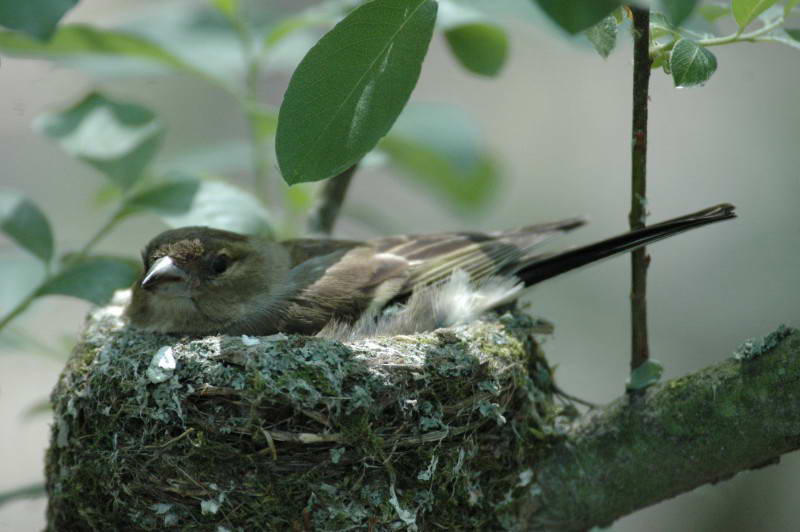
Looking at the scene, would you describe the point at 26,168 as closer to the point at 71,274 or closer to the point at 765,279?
the point at 71,274

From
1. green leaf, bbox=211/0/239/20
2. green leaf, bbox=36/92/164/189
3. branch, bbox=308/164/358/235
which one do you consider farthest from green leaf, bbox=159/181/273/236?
green leaf, bbox=211/0/239/20

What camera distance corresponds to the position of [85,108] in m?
3.34

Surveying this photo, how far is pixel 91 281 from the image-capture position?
3.03 m

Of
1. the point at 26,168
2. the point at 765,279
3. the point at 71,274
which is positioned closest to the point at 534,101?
the point at 765,279

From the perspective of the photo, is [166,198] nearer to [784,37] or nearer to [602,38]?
[602,38]

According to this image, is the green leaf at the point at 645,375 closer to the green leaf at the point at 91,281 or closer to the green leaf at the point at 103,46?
the green leaf at the point at 91,281

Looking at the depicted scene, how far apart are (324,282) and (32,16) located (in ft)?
6.04

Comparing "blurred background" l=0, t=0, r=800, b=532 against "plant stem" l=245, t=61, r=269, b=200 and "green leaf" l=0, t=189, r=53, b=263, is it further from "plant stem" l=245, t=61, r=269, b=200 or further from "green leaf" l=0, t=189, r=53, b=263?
"green leaf" l=0, t=189, r=53, b=263

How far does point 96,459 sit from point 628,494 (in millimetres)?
1642

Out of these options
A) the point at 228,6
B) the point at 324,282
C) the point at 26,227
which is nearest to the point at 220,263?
the point at 324,282

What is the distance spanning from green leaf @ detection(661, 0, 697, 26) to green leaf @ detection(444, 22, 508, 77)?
5.73 ft

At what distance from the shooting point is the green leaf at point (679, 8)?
62.4 inches

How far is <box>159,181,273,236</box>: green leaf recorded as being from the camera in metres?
3.12

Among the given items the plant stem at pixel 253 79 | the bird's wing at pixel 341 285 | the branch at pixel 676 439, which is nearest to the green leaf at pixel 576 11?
→ the branch at pixel 676 439
